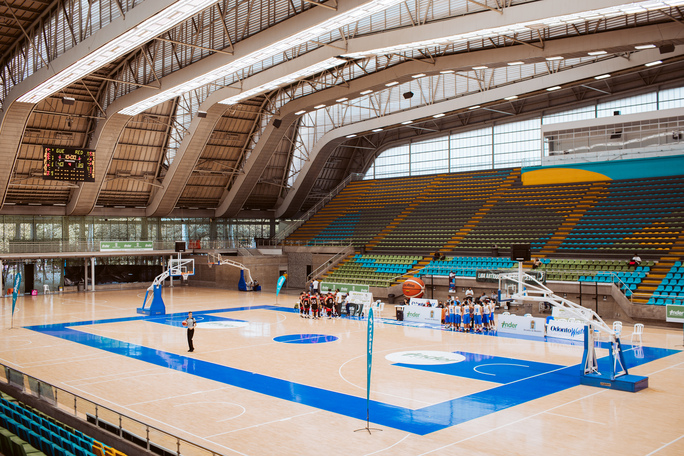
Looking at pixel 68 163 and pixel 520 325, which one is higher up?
pixel 68 163

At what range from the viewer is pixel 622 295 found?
29312 millimetres

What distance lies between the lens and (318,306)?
104ft

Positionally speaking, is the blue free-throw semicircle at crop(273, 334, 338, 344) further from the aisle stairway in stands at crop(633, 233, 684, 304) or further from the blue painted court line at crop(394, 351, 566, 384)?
the aisle stairway in stands at crop(633, 233, 684, 304)

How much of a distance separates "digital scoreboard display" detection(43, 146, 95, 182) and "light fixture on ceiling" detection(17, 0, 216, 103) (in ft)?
17.0

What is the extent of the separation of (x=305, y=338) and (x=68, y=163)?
22.8m

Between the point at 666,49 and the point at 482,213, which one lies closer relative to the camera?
the point at 666,49

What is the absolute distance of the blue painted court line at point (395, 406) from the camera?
13.7m

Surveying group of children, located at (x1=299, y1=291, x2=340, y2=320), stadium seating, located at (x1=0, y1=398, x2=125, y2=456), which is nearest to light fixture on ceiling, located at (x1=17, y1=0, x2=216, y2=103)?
stadium seating, located at (x1=0, y1=398, x2=125, y2=456)

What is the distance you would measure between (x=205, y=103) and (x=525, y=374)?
92.5 ft

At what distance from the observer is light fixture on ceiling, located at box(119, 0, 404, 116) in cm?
2097

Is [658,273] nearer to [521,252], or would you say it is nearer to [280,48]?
[521,252]

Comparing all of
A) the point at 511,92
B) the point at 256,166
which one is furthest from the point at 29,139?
the point at 511,92

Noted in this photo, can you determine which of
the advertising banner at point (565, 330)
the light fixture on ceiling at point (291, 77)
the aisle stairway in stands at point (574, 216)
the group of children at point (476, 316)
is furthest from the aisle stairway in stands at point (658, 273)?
the light fixture on ceiling at point (291, 77)

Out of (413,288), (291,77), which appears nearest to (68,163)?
(291,77)
